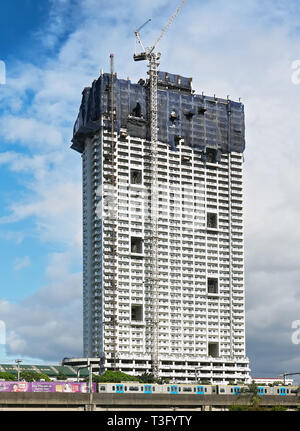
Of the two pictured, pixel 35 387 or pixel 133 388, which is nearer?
pixel 35 387

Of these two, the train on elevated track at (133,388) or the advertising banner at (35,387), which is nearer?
the advertising banner at (35,387)

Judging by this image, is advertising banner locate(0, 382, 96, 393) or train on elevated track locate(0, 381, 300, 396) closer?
advertising banner locate(0, 382, 96, 393)

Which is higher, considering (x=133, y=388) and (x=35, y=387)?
(x=133, y=388)
